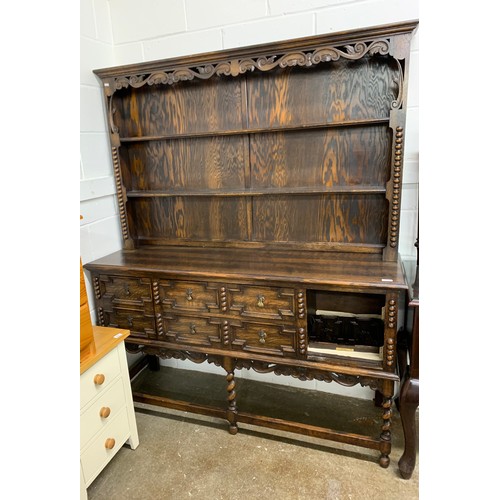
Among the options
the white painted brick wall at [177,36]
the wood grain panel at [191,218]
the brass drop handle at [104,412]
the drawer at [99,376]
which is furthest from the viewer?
the wood grain panel at [191,218]

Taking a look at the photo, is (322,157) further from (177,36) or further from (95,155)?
(95,155)

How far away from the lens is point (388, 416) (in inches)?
64.9

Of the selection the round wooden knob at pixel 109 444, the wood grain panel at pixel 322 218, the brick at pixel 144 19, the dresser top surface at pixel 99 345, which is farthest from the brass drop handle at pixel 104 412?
the brick at pixel 144 19

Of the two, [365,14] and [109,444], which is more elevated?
[365,14]

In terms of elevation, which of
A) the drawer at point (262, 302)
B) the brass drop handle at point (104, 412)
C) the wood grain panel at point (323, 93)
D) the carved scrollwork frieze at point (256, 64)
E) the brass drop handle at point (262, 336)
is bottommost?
the brass drop handle at point (104, 412)

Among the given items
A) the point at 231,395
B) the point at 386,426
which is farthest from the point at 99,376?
the point at 386,426

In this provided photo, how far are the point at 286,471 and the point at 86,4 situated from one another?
8.61 feet

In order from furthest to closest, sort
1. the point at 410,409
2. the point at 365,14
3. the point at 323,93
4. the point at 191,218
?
1. the point at 191,218
2. the point at 323,93
3. the point at 365,14
4. the point at 410,409

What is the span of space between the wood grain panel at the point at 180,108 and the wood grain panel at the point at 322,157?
0.23 meters

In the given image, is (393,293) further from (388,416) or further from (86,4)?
(86,4)

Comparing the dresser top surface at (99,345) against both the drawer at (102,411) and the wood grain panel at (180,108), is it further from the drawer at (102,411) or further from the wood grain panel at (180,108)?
the wood grain panel at (180,108)

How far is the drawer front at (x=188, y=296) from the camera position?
1.77m

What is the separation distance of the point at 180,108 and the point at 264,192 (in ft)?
2.30

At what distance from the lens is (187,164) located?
2.09m
